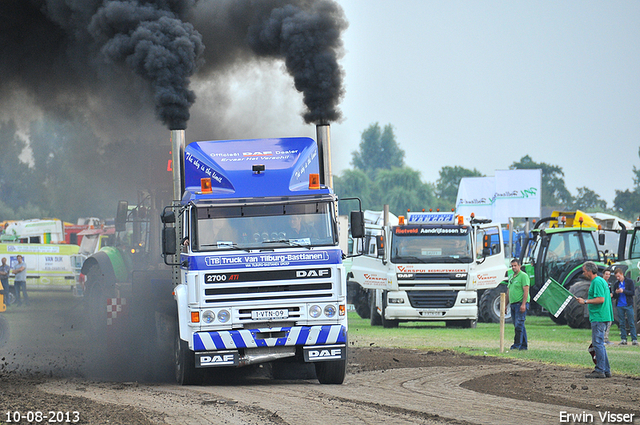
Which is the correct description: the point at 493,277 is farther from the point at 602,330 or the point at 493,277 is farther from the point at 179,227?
the point at 179,227

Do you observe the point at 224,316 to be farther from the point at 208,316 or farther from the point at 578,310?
the point at 578,310

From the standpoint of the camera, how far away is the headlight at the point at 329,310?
1121 centimetres

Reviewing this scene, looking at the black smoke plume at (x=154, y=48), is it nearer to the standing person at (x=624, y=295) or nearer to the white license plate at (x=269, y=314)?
the white license plate at (x=269, y=314)

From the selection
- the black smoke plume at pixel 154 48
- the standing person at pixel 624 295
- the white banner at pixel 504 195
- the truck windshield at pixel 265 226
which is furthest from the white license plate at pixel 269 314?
the white banner at pixel 504 195

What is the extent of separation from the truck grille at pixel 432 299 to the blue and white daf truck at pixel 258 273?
1024cm

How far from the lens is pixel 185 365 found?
452 inches

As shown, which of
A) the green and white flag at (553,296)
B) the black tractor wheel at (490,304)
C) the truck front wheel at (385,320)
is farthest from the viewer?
the black tractor wheel at (490,304)

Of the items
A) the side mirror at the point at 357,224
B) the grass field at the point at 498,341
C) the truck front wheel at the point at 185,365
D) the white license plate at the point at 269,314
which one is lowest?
the grass field at the point at 498,341

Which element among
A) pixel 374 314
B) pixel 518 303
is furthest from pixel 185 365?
pixel 374 314

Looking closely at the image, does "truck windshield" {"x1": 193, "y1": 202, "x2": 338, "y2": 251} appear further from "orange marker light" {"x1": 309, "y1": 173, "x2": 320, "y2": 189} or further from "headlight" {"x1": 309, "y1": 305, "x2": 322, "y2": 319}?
"headlight" {"x1": 309, "y1": 305, "x2": 322, "y2": 319}

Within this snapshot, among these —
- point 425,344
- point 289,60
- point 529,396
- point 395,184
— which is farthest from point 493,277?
point 395,184

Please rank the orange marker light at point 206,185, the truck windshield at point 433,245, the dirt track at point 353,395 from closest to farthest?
the dirt track at point 353,395 < the orange marker light at point 206,185 < the truck windshield at point 433,245

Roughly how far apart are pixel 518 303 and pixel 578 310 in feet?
17.8

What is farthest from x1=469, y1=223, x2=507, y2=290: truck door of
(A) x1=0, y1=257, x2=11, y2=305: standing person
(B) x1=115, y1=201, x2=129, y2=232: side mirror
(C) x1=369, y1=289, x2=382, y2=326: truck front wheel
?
(A) x1=0, y1=257, x2=11, y2=305: standing person
